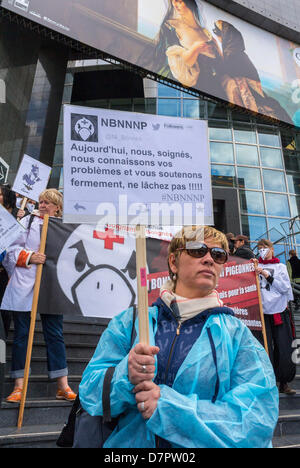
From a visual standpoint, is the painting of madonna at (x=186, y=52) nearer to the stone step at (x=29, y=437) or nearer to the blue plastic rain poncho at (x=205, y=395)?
the stone step at (x=29, y=437)

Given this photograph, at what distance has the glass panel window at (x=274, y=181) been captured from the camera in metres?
17.2

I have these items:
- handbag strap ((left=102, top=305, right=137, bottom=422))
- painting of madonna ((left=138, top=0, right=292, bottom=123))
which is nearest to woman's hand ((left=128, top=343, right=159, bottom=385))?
handbag strap ((left=102, top=305, right=137, bottom=422))

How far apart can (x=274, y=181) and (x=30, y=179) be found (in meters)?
15.0

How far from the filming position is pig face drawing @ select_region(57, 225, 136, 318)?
3484 millimetres

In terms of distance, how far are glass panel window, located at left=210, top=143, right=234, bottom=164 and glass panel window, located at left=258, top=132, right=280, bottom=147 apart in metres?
2.06

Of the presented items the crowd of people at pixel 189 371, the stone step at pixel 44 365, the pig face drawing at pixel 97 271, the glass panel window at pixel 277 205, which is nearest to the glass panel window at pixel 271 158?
the glass panel window at pixel 277 205

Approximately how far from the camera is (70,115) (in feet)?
4.99

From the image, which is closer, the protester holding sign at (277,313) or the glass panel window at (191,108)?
the protester holding sign at (277,313)

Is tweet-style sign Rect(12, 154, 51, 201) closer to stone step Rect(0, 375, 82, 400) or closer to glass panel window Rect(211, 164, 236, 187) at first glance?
stone step Rect(0, 375, 82, 400)

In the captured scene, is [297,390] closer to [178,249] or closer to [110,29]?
[178,249]

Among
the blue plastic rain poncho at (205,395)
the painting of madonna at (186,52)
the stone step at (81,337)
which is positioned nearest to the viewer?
the blue plastic rain poncho at (205,395)

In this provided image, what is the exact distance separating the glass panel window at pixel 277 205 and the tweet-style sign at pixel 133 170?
16.1 m
